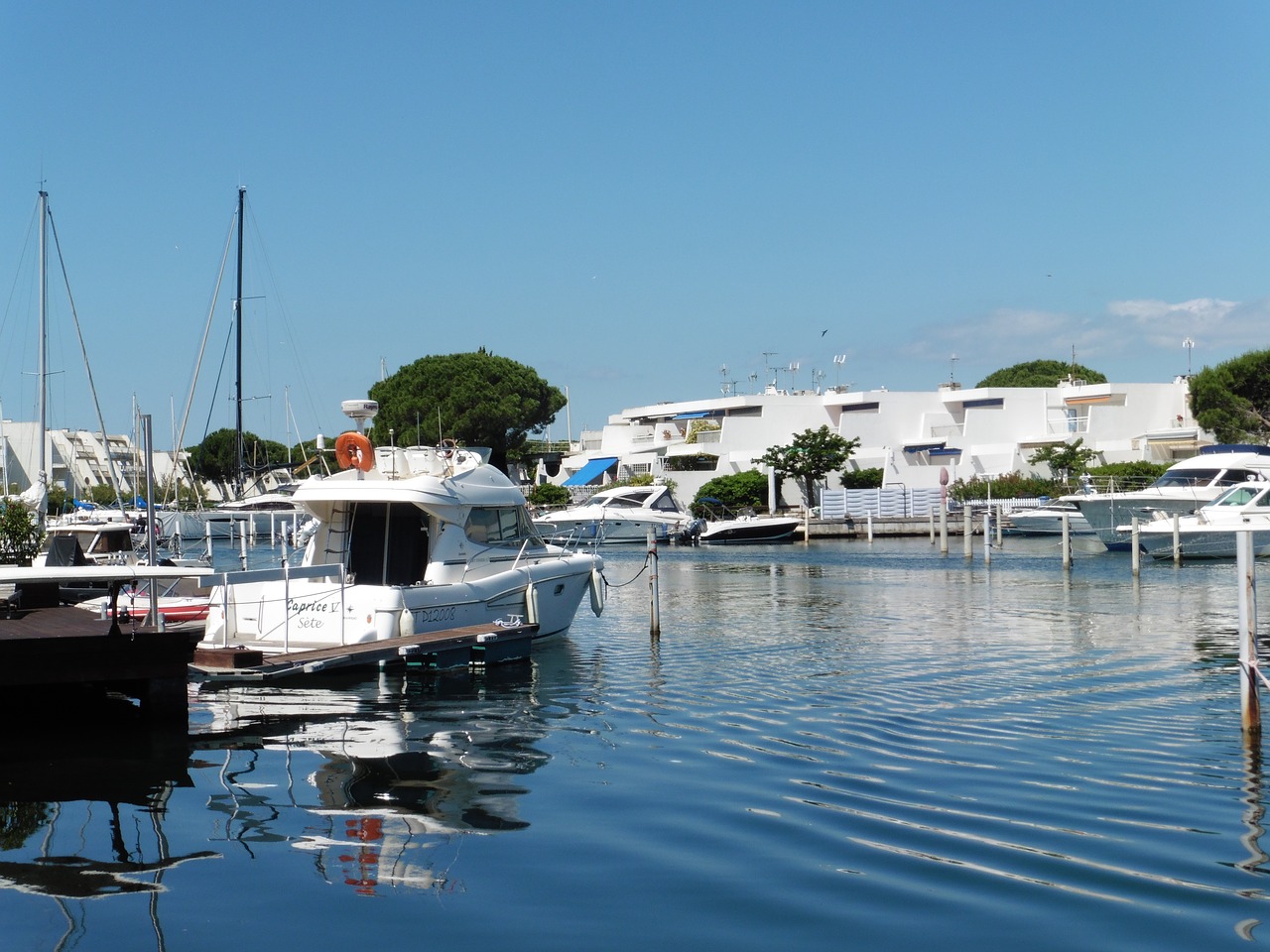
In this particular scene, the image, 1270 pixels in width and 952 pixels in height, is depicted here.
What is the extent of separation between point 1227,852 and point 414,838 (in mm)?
6122

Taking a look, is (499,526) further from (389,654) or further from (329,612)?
(389,654)

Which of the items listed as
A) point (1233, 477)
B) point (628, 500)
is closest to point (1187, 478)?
point (1233, 477)

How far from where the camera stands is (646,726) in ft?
49.2

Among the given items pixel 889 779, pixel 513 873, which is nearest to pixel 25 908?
pixel 513 873

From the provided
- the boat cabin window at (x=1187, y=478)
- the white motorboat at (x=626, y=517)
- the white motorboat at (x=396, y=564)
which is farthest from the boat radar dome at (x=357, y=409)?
the white motorboat at (x=626, y=517)

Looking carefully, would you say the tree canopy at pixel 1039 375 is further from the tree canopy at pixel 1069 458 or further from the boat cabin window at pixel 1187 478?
the boat cabin window at pixel 1187 478

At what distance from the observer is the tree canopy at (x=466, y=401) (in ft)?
275

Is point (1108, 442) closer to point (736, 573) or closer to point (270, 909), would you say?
point (736, 573)

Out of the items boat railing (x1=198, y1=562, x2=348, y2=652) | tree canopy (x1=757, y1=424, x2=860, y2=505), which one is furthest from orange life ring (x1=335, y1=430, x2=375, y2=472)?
tree canopy (x1=757, y1=424, x2=860, y2=505)

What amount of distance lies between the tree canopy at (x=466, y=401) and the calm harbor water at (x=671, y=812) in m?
63.9

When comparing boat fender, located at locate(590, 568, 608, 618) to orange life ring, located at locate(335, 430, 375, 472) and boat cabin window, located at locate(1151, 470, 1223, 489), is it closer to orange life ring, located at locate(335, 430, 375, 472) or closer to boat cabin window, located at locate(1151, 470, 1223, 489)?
orange life ring, located at locate(335, 430, 375, 472)

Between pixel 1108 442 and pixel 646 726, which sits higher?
pixel 1108 442

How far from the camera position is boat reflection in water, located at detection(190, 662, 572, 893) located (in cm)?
991

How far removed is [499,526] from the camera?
70.4 ft
